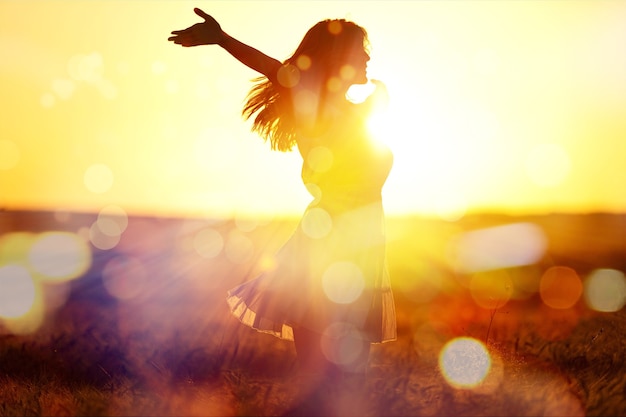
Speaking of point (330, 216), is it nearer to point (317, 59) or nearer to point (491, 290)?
point (317, 59)

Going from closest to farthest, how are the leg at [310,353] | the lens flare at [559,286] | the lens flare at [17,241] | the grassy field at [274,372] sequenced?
the grassy field at [274,372]
the leg at [310,353]
the lens flare at [559,286]
the lens flare at [17,241]

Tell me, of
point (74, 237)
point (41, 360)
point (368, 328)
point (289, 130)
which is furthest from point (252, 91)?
point (74, 237)

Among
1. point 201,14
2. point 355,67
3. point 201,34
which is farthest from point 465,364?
point 201,14

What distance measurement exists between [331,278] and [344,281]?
0.09 metres

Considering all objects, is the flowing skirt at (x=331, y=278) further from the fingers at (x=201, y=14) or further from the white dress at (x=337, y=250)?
the fingers at (x=201, y=14)

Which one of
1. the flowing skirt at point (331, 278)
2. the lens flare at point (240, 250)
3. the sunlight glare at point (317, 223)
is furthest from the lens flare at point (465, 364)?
the lens flare at point (240, 250)

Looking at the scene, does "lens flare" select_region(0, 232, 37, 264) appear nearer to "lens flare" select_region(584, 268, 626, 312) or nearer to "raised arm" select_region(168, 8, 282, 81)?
"lens flare" select_region(584, 268, 626, 312)

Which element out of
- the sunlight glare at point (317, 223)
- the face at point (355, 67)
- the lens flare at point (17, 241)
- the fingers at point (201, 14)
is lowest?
the sunlight glare at point (317, 223)

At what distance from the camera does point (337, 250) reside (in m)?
4.63

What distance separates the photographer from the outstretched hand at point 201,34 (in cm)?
480

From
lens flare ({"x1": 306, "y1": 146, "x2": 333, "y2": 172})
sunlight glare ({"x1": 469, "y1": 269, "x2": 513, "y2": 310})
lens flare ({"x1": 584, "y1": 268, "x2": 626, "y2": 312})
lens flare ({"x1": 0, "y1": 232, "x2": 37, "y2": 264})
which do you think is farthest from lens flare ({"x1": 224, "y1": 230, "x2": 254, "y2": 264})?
lens flare ({"x1": 306, "y1": 146, "x2": 333, "y2": 172})

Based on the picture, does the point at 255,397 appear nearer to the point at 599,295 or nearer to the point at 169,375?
the point at 169,375

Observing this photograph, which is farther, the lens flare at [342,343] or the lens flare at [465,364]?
the lens flare at [342,343]

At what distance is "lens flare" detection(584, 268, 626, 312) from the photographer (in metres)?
7.35
